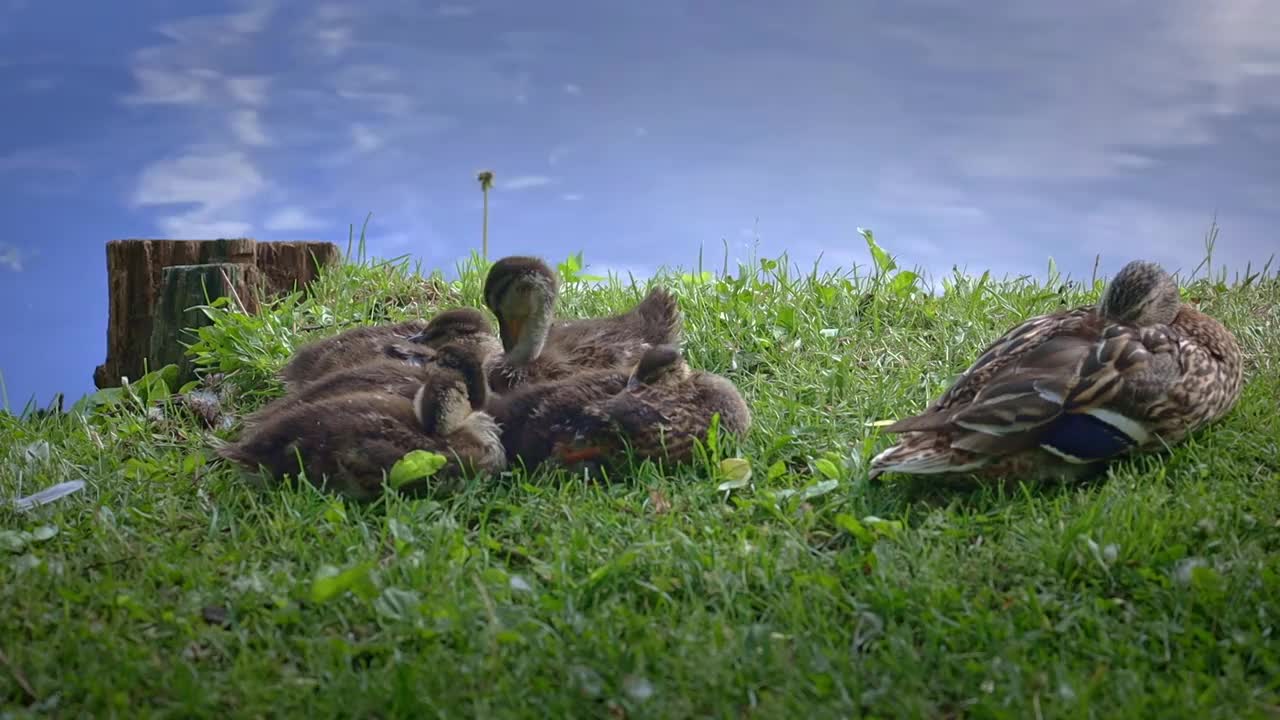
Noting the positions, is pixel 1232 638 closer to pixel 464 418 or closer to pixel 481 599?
pixel 481 599

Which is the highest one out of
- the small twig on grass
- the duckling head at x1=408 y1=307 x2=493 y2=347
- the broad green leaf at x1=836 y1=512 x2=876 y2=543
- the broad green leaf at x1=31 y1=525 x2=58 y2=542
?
the duckling head at x1=408 y1=307 x2=493 y2=347

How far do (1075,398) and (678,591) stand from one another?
6.13 ft

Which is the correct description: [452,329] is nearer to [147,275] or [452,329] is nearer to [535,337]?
[535,337]

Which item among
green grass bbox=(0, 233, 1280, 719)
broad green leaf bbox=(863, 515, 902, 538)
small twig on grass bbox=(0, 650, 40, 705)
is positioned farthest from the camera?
broad green leaf bbox=(863, 515, 902, 538)

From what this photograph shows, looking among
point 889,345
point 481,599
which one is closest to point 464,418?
point 481,599

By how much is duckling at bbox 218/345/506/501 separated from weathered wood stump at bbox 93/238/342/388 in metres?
3.21

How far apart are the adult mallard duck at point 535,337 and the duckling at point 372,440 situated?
1.98 ft

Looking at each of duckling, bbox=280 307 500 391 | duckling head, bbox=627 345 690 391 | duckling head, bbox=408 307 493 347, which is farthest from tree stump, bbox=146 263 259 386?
duckling head, bbox=627 345 690 391

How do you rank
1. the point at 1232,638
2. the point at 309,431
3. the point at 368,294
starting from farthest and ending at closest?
1. the point at 368,294
2. the point at 309,431
3. the point at 1232,638

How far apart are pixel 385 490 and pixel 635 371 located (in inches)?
48.0

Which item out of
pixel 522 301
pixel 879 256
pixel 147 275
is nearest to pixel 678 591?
pixel 522 301

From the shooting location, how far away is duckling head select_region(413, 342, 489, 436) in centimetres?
447

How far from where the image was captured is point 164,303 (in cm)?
720

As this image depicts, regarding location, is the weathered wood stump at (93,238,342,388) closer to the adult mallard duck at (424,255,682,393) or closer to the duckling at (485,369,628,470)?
the adult mallard duck at (424,255,682,393)
